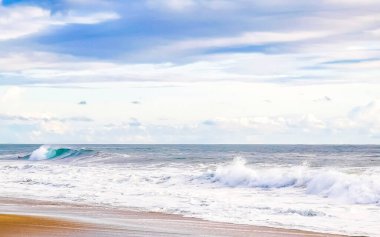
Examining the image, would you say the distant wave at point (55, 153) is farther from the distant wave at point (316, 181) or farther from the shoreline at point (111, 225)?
the shoreline at point (111, 225)

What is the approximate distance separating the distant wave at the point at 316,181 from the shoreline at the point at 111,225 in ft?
25.0

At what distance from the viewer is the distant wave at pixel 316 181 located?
21.6m

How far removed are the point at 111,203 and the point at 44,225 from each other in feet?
20.7

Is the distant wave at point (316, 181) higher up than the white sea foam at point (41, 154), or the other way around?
the white sea foam at point (41, 154)

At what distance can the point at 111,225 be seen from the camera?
14586mm

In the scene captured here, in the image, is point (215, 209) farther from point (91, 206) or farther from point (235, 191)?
point (235, 191)

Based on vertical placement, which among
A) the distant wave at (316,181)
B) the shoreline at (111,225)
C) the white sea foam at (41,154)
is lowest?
the shoreline at (111,225)

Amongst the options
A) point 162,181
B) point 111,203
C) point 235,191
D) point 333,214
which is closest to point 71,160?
point 162,181

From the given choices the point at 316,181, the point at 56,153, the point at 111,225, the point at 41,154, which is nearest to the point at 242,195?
the point at 316,181

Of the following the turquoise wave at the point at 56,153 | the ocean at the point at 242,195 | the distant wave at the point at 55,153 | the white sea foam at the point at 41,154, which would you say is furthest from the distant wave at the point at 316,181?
the white sea foam at the point at 41,154

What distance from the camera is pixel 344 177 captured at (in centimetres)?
2498

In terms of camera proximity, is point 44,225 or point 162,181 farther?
point 162,181

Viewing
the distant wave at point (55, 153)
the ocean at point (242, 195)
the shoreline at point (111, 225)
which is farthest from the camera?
the distant wave at point (55, 153)

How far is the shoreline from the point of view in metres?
13.4
